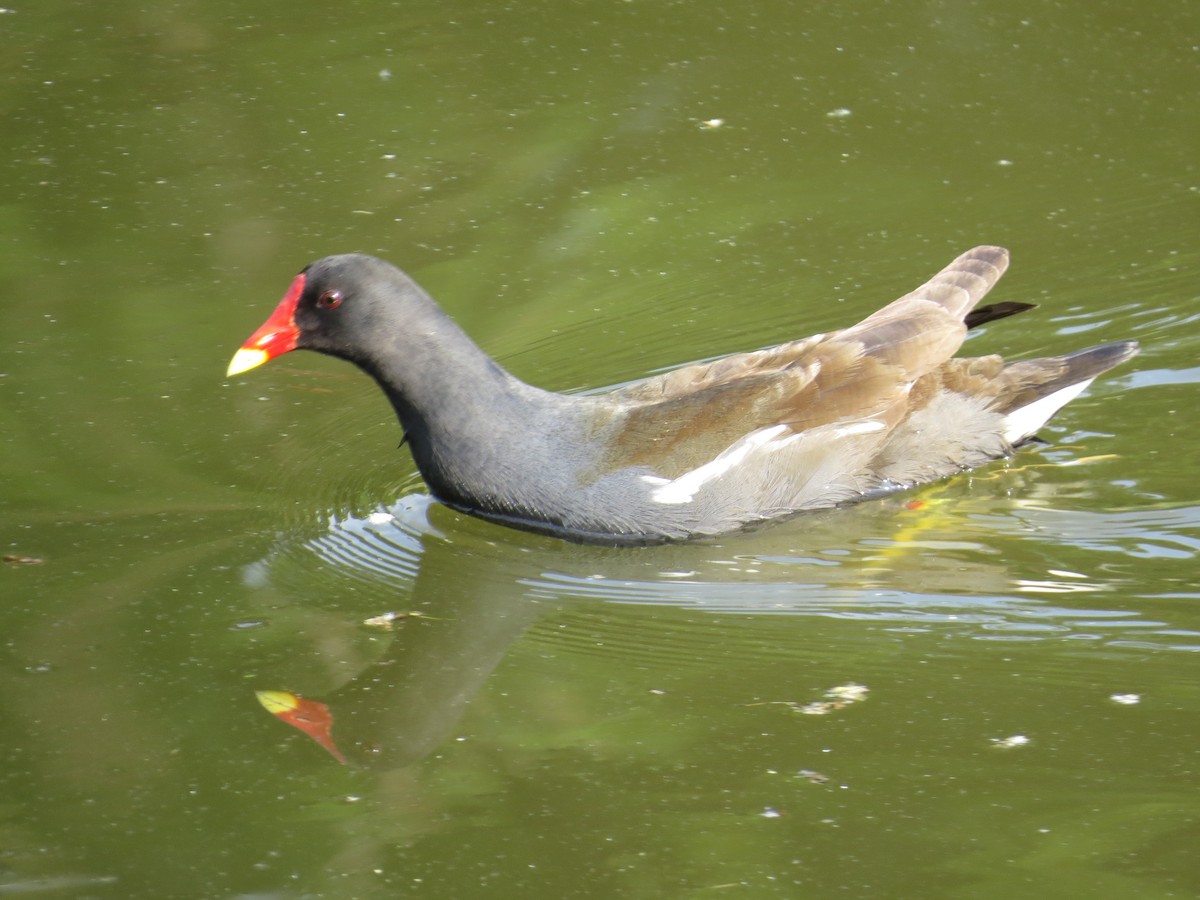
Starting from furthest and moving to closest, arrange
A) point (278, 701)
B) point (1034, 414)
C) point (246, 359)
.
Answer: point (1034, 414)
point (246, 359)
point (278, 701)

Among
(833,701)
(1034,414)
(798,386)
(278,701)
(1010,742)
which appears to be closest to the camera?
(1010,742)

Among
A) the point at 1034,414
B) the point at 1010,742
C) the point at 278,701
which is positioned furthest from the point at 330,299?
the point at 1010,742

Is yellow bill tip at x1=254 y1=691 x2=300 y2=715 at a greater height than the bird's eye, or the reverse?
the bird's eye

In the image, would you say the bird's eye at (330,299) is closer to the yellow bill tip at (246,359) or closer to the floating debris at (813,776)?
the yellow bill tip at (246,359)

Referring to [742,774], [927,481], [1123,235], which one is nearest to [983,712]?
[742,774]

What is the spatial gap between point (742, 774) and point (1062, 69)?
18.5 ft

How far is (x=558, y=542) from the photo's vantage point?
534 cm

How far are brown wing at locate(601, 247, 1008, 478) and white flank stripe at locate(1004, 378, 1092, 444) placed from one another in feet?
1.04

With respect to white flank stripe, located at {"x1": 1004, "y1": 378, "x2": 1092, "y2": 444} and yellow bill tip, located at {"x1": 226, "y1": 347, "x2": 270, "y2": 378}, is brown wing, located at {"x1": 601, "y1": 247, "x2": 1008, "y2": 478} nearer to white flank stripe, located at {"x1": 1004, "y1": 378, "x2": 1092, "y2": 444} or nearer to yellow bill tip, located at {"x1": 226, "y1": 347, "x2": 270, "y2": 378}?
white flank stripe, located at {"x1": 1004, "y1": 378, "x2": 1092, "y2": 444}

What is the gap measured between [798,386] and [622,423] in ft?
1.91

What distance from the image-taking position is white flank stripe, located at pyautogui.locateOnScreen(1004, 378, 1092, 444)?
228 inches

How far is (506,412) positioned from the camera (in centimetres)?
536

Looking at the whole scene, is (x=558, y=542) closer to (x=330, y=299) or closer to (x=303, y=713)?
(x=330, y=299)

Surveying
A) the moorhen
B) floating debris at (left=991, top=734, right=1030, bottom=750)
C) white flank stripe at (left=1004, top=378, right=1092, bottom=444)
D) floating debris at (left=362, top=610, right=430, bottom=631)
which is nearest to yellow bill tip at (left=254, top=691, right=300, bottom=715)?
floating debris at (left=362, top=610, right=430, bottom=631)
